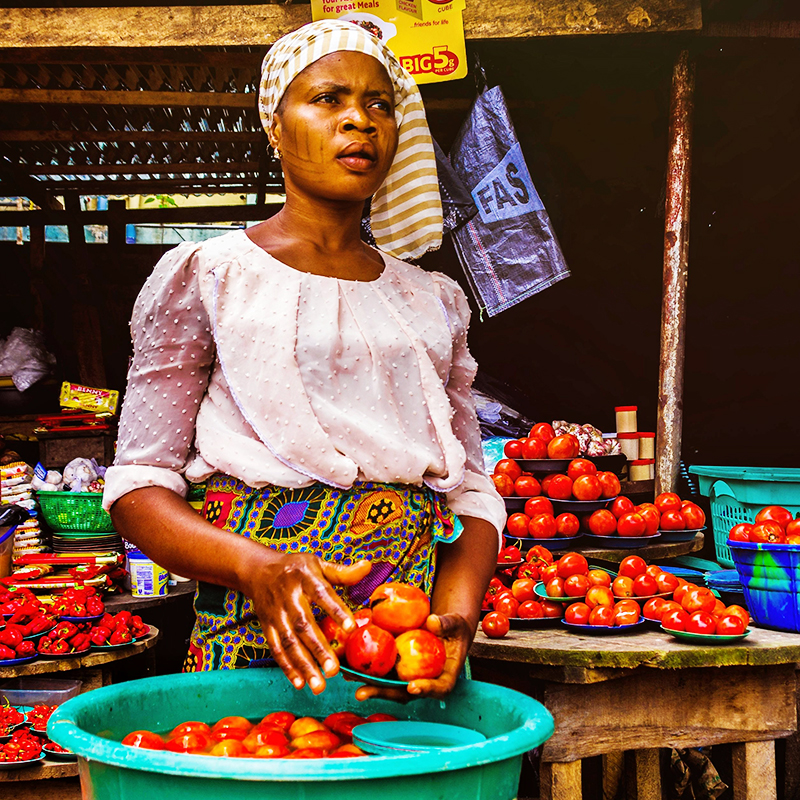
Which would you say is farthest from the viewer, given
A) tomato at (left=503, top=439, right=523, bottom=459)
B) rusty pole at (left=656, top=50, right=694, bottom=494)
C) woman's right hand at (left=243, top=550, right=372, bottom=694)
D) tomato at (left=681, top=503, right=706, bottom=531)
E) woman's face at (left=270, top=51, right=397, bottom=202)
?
tomato at (left=503, top=439, right=523, bottom=459)

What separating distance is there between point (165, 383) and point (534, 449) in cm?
304

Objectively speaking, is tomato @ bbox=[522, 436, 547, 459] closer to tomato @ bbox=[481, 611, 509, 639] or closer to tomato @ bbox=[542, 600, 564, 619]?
tomato @ bbox=[542, 600, 564, 619]

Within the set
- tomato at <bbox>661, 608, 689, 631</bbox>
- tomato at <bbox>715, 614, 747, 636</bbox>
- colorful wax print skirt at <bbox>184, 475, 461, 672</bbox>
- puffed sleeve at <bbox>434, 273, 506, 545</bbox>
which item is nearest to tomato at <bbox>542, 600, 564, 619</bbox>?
tomato at <bbox>661, 608, 689, 631</bbox>

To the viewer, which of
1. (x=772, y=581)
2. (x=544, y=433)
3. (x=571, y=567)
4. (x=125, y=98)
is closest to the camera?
(x=772, y=581)

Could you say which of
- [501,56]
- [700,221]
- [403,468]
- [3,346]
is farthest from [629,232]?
[403,468]

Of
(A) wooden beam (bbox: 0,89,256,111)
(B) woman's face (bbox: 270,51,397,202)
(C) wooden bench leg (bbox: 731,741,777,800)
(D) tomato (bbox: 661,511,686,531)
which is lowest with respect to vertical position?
(C) wooden bench leg (bbox: 731,741,777,800)

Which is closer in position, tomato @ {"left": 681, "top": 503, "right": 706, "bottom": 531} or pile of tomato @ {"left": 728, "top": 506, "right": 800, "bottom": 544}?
pile of tomato @ {"left": 728, "top": 506, "right": 800, "bottom": 544}

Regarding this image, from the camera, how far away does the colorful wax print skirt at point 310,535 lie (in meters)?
1.29

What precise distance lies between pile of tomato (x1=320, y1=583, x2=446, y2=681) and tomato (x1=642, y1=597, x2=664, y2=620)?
6.00ft

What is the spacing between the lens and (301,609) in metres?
1.01

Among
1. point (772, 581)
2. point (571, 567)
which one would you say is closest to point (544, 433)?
point (571, 567)

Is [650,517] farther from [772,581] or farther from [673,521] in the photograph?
[772,581]

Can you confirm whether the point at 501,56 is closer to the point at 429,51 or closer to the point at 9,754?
the point at 429,51

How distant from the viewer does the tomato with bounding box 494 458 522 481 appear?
4.03 meters
